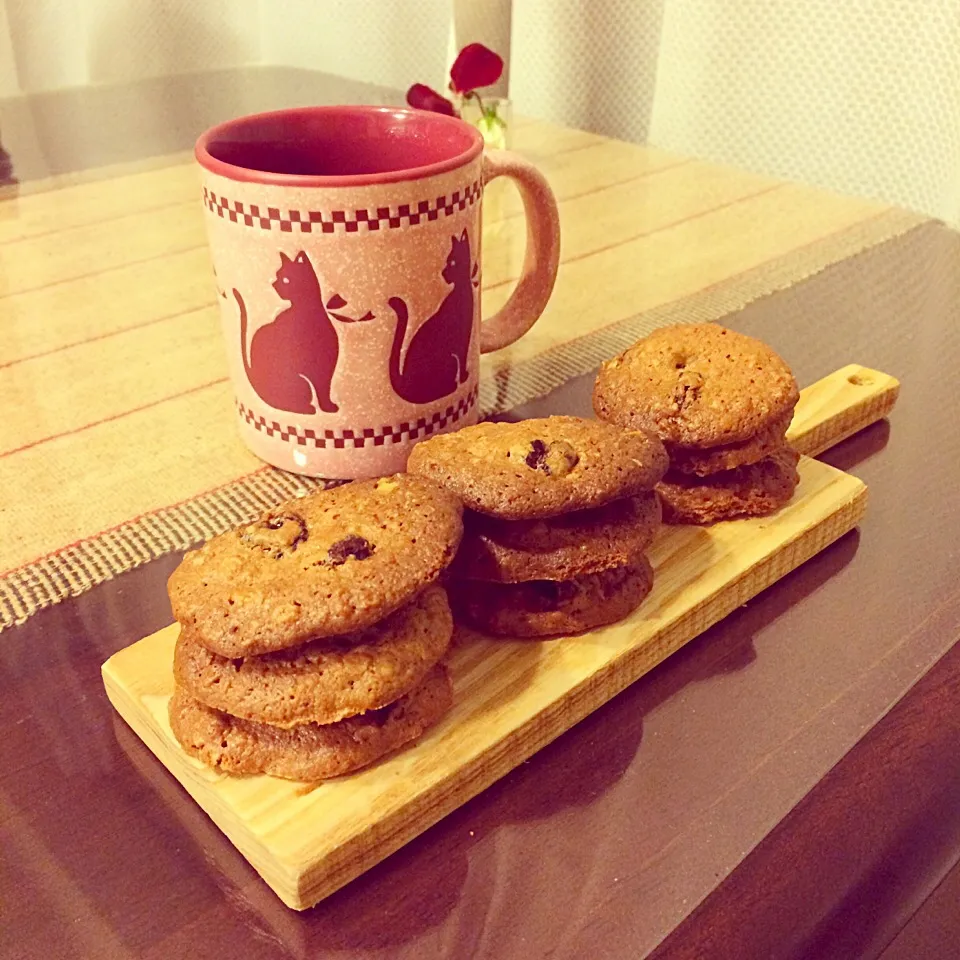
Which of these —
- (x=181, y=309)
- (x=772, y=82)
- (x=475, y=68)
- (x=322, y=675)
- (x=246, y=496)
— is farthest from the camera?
(x=772, y=82)

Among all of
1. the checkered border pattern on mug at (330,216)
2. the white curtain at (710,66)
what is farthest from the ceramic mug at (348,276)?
the white curtain at (710,66)

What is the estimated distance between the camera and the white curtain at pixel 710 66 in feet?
4.55

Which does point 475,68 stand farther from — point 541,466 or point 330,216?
point 541,466

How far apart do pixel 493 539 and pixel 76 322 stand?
57 cm

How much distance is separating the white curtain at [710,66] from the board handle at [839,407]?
759mm

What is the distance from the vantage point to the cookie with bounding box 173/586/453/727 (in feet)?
1.31

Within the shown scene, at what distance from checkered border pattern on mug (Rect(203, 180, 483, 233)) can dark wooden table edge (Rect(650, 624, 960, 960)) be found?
0.35 metres

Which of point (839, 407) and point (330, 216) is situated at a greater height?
point (330, 216)

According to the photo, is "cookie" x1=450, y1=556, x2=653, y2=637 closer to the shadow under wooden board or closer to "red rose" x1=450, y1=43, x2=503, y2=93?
the shadow under wooden board

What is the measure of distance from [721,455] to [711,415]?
0.03 meters

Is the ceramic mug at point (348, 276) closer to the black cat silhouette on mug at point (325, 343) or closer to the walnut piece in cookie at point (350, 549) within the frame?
the black cat silhouette on mug at point (325, 343)

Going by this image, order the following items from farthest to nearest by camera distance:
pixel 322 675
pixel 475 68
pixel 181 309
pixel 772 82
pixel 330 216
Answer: pixel 772 82, pixel 475 68, pixel 181 309, pixel 330 216, pixel 322 675

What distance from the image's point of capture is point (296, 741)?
16.2 inches

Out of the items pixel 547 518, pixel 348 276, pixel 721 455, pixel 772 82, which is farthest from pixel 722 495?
pixel 772 82
